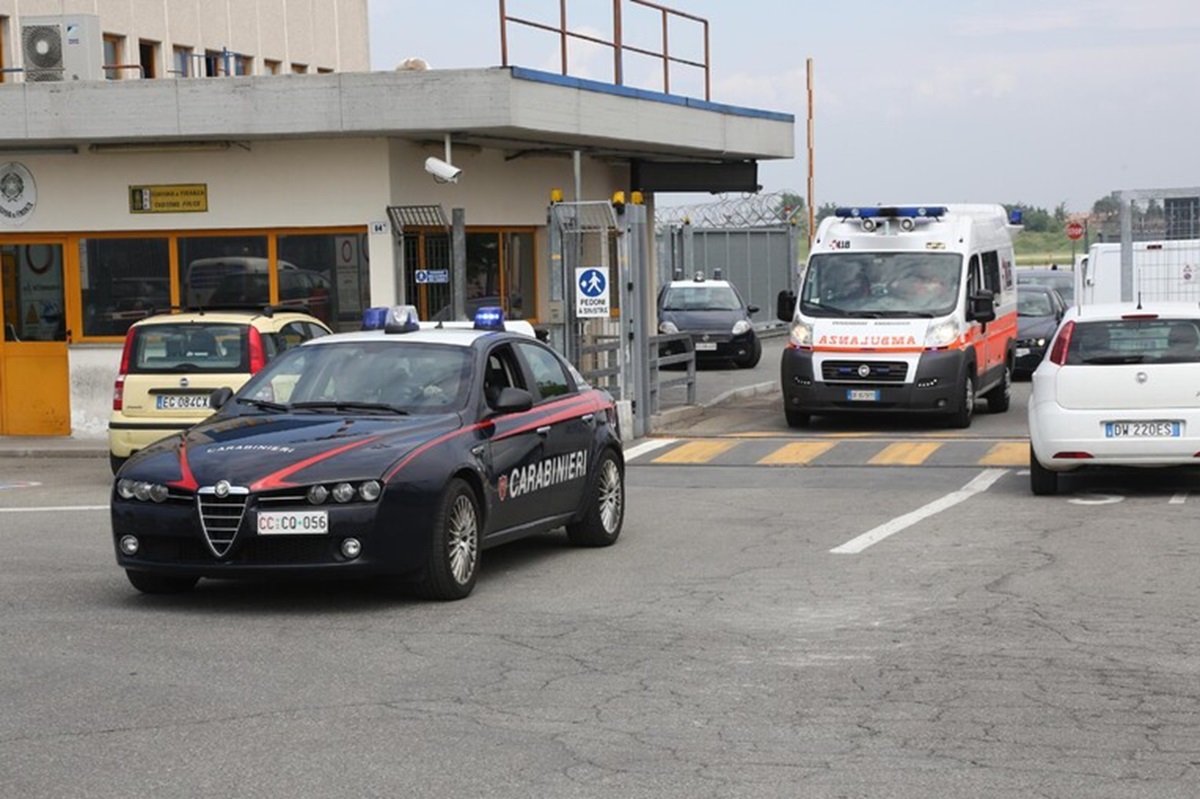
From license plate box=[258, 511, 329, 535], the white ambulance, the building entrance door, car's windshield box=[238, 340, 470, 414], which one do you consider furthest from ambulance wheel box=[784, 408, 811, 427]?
license plate box=[258, 511, 329, 535]

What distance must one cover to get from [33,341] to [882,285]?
9.89 m

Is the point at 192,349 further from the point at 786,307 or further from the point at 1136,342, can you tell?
the point at 1136,342

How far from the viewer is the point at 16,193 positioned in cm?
2317

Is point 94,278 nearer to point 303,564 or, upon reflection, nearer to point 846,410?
point 846,410

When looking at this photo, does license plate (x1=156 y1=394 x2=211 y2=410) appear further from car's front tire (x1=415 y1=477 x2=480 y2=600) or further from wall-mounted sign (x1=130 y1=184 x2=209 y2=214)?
car's front tire (x1=415 y1=477 x2=480 y2=600)

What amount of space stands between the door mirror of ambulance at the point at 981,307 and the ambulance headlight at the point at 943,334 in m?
0.42

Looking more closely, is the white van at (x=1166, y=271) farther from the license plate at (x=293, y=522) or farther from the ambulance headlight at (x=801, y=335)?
the license plate at (x=293, y=522)

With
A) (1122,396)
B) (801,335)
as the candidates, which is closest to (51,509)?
(1122,396)

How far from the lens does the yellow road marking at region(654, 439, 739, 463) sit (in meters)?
20.2

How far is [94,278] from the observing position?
23.2 m

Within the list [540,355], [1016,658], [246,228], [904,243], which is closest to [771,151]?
[904,243]

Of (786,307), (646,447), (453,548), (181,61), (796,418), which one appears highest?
(181,61)

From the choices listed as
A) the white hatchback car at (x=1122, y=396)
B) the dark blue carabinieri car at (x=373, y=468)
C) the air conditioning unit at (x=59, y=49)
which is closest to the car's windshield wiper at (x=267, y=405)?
the dark blue carabinieri car at (x=373, y=468)

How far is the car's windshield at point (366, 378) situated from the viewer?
11609 millimetres
